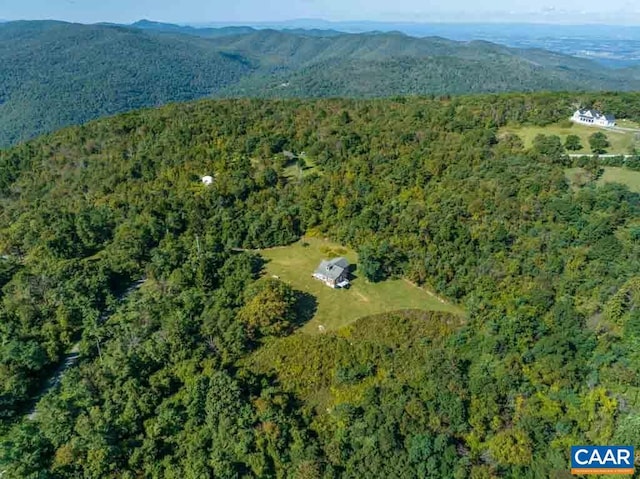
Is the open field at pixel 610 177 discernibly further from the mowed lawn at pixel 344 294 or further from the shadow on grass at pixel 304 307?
the shadow on grass at pixel 304 307

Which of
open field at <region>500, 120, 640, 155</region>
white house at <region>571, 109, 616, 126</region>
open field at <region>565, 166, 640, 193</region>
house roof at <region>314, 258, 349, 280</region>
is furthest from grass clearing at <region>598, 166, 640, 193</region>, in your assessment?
house roof at <region>314, 258, 349, 280</region>

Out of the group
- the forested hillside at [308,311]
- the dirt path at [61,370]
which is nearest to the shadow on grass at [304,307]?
the forested hillside at [308,311]

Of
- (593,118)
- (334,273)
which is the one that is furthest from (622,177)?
(334,273)

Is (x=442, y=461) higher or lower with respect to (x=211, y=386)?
lower

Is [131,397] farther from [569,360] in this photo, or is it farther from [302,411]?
[569,360]

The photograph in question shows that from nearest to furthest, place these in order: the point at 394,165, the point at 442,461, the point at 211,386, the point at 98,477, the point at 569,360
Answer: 1. the point at 98,477
2. the point at 442,461
3. the point at 211,386
4. the point at 569,360
5. the point at 394,165

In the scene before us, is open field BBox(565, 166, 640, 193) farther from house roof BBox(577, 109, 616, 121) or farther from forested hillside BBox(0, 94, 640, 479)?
house roof BBox(577, 109, 616, 121)

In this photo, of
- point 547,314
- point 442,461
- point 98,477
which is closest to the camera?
point 98,477

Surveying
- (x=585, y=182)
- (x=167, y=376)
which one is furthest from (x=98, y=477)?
(x=585, y=182)
